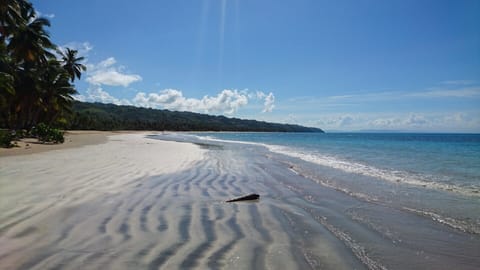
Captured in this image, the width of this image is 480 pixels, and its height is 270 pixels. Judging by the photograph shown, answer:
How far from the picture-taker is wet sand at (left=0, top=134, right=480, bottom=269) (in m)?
4.11

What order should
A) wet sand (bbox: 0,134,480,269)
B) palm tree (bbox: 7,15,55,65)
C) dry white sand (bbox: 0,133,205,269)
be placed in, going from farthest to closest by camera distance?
palm tree (bbox: 7,15,55,65)
dry white sand (bbox: 0,133,205,269)
wet sand (bbox: 0,134,480,269)

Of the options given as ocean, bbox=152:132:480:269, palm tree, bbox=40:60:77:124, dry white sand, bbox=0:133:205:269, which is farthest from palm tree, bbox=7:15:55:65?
ocean, bbox=152:132:480:269

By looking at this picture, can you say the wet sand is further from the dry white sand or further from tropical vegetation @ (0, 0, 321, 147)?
tropical vegetation @ (0, 0, 321, 147)

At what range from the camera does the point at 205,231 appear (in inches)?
208

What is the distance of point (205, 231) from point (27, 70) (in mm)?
40211

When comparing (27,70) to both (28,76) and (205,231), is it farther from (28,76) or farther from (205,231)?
(205,231)

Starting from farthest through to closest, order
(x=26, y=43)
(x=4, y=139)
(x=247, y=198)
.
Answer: (x=26, y=43), (x=4, y=139), (x=247, y=198)

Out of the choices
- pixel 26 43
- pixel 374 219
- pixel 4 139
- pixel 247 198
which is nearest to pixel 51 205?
→ pixel 247 198

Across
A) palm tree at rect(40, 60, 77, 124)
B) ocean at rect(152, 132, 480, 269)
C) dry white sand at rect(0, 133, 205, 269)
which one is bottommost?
ocean at rect(152, 132, 480, 269)

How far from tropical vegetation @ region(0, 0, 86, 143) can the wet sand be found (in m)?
19.8

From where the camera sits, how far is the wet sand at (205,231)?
4105 millimetres

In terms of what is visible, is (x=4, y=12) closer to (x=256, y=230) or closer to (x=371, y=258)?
(x=256, y=230)

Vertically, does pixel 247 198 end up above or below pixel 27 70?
below

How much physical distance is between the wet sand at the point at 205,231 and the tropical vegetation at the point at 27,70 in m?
19.8
